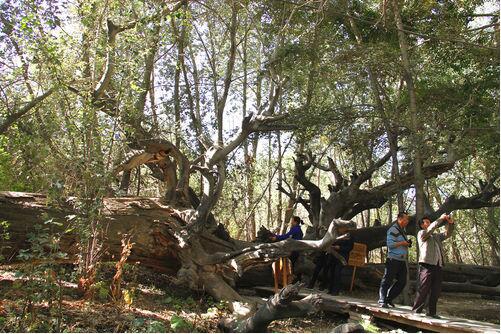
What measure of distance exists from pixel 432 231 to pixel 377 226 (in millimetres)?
6989

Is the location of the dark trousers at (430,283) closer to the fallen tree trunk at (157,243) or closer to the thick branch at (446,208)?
the fallen tree trunk at (157,243)

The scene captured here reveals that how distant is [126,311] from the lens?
6629 millimetres

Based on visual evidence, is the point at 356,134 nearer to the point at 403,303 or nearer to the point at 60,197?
the point at 403,303

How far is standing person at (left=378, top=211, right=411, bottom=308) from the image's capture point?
761cm

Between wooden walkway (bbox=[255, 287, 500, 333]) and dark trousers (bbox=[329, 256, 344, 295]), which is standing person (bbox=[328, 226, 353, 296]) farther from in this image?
wooden walkway (bbox=[255, 287, 500, 333])

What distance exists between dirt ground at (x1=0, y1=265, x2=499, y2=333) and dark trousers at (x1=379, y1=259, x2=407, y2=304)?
0.92 m

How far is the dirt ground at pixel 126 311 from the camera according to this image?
5.36 meters

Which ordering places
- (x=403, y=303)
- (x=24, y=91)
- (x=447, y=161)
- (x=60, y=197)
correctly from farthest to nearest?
(x=24, y=91), (x=447, y=161), (x=403, y=303), (x=60, y=197)

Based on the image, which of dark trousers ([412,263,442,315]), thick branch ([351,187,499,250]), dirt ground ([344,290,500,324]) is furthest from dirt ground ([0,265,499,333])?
thick branch ([351,187,499,250])

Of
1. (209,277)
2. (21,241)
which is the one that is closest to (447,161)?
(209,277)

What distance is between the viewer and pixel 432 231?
268 inches

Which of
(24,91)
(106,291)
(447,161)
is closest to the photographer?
(106,291)

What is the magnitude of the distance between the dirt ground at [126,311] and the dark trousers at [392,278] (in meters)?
0.92

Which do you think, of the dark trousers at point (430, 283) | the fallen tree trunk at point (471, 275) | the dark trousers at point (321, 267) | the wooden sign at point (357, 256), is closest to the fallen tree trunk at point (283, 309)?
the dark trousers at point (430, 283)
